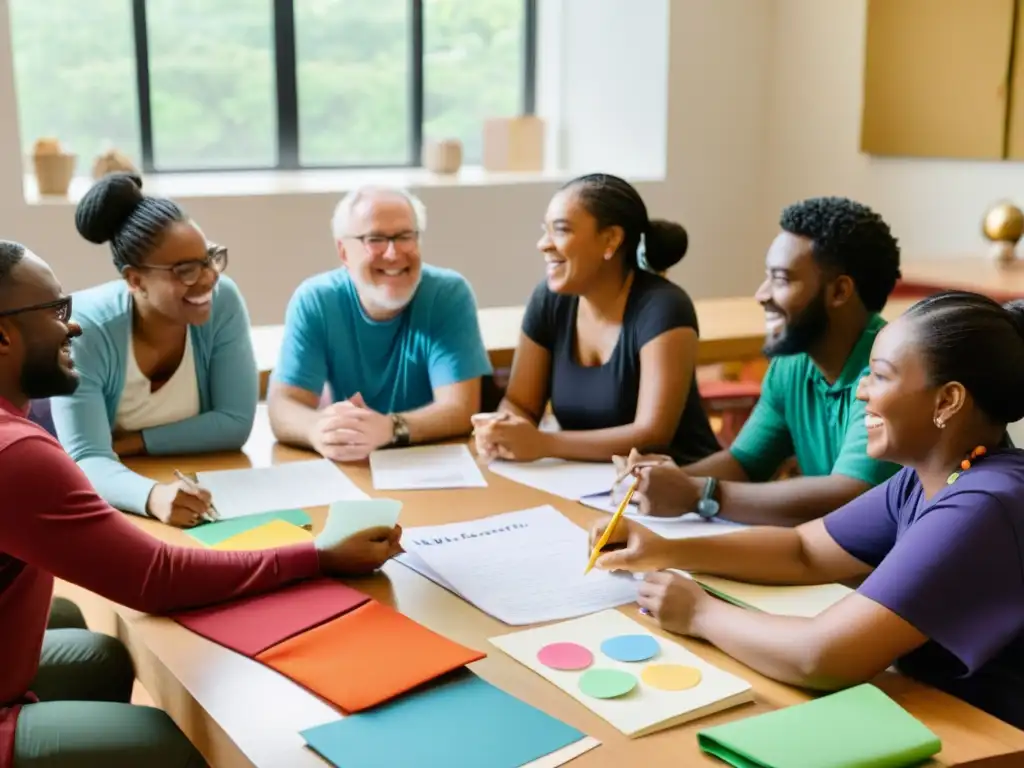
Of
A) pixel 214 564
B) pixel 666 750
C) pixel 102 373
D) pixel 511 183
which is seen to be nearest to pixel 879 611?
pixel 666 750

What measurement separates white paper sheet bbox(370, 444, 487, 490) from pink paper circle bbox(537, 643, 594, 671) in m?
0.67

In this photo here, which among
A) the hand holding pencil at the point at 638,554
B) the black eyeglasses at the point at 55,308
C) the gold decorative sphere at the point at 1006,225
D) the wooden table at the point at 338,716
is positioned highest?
the black eyeglasses at the point at 55,308

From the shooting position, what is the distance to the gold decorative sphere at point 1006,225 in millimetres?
3643

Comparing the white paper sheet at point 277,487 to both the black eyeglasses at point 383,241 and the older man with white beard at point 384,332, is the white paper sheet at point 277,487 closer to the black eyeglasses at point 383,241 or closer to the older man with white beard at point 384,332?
the older man with white beard at point 384,332

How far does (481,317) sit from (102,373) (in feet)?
4.39

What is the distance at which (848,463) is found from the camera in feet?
6.05

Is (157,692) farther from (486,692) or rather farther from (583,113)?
(583,113)

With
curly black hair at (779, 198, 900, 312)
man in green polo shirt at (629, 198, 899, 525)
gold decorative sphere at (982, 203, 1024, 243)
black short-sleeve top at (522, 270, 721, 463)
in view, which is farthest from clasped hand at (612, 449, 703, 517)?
gold decorative sphere at (982, 203, 1024, 243)

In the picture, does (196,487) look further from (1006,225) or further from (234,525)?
(1006,225)

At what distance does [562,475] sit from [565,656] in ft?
2.46

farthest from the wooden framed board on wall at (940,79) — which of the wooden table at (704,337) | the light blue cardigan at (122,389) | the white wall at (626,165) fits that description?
the light blue cardigan at (122,389)

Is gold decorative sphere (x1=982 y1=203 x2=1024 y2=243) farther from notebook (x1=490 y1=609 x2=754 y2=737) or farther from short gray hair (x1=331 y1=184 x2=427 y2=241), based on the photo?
notebook (x1=490 y1=609 x2=754 y2=737)

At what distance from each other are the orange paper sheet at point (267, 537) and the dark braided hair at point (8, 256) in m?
0.48

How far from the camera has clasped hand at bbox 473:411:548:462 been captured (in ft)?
6.99
